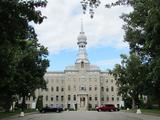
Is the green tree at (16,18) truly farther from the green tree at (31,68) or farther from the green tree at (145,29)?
the green tree at (31,68)

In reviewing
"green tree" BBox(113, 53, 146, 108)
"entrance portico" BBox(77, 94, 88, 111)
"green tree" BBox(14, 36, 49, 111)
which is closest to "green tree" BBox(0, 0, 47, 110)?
"green tree" BBox(14, 36, 49, 111)

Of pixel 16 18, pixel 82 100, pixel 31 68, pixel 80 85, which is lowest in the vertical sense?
pixel 16 18

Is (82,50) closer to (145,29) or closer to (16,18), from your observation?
(145,29)

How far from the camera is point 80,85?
176 m

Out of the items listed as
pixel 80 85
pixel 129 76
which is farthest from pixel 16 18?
pixel 80 85

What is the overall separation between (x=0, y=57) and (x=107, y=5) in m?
17.1

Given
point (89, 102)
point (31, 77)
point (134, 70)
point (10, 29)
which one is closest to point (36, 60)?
point (31, 77)

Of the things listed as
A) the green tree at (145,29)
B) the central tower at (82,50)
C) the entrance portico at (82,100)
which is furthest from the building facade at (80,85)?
the green tree at (145,29)

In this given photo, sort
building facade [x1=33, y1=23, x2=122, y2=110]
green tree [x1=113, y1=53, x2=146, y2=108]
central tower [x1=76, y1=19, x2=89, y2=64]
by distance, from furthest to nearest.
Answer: central tower [x1=76, y1=19, x2=89, y2=64]
building facade [x1=33, y1=23, x2=122, y2=110]
green tree [x1=113, y1=53, x2=146, y2=108]

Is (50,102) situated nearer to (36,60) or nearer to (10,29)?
(36,60)

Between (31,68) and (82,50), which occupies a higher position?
(82,50)

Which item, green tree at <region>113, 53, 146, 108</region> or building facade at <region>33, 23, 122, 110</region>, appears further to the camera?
building facade at <region>33, 23, 122, 110</region>

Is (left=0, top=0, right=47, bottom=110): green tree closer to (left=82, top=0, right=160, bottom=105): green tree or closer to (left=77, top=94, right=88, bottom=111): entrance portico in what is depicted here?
(left=82, top=0, right=160, bottom=105): green tree

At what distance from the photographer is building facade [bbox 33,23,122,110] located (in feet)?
574
